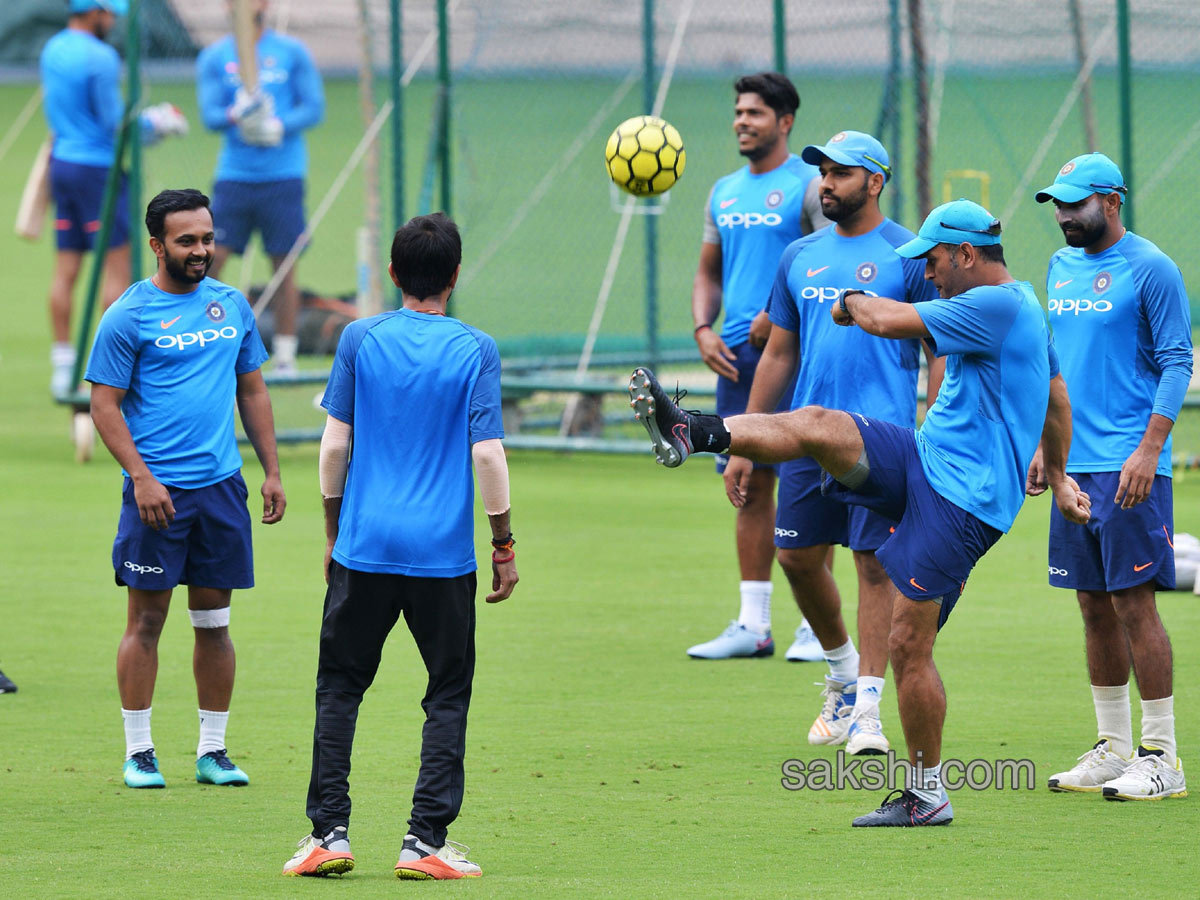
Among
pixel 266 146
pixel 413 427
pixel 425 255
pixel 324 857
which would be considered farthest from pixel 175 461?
pixel 266 146

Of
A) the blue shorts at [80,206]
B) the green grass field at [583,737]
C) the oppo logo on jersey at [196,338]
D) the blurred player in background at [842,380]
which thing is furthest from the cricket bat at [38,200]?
the blurred player in background at [842,380]

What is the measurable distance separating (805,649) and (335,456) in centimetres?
368

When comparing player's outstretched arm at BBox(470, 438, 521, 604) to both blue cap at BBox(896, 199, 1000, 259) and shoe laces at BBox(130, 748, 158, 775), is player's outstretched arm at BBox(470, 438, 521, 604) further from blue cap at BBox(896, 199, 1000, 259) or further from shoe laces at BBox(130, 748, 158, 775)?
shoe laces at BBox(130, 748, 158, 775)

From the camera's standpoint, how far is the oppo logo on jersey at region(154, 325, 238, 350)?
634 centimetres

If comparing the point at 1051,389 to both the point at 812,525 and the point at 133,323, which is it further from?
the point at 133,323

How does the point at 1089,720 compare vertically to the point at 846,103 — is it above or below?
below

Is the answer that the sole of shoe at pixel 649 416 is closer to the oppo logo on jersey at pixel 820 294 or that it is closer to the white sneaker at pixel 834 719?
the oppo logo on jersey at pixel 820 294

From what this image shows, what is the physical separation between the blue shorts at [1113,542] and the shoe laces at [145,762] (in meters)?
3.09

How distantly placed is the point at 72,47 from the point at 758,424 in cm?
992

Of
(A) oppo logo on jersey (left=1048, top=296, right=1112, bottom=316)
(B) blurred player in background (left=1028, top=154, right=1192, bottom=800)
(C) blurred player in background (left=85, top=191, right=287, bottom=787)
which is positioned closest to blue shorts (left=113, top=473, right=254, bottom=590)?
(C) blurred player in background (left=85, top=191, right=287, bottom=787)

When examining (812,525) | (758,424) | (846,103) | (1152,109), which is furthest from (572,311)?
(758,424)

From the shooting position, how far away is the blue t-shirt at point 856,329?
22.8 feet

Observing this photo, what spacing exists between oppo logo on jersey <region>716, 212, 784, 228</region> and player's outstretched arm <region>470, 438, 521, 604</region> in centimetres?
343

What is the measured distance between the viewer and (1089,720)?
7.18m
